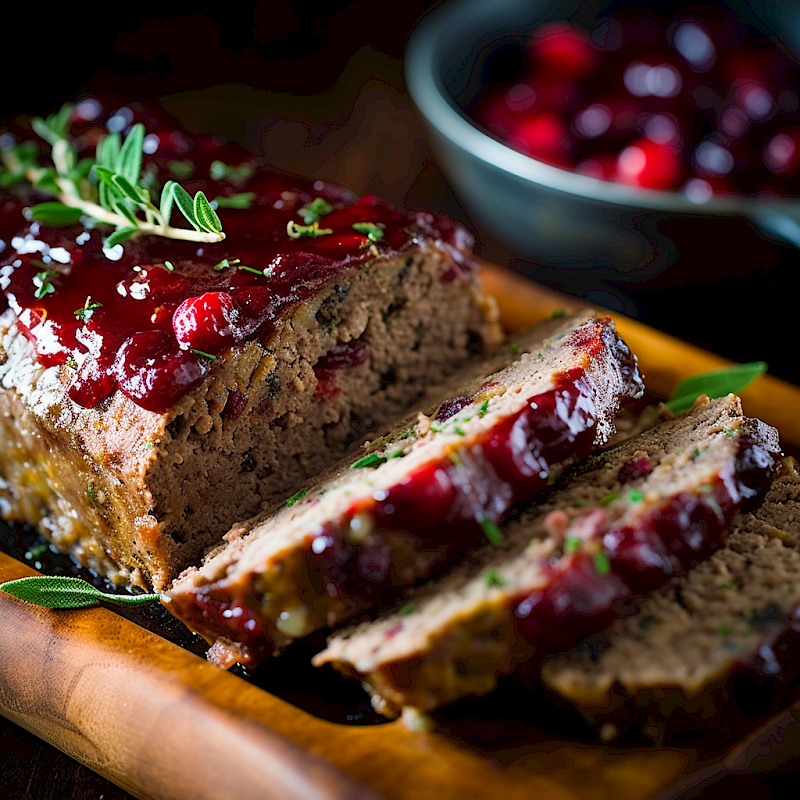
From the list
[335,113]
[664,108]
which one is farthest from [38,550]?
[335,113]

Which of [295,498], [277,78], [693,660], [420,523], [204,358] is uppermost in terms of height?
[204,358]

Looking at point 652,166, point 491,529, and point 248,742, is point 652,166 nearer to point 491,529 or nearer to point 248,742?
point 491,529

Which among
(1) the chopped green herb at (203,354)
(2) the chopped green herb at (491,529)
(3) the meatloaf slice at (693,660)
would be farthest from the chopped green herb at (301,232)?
(3) the meatloaf slice at (693,660)

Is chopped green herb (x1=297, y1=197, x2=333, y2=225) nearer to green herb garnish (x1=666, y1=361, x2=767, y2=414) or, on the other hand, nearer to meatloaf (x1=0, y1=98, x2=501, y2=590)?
meatloaf (x1=0, y1=98, x2=501, y2=590)

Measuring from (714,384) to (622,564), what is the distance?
1.86m

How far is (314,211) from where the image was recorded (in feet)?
15.8

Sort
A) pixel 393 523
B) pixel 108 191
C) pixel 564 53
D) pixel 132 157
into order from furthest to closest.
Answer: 1. pixel 564 53
2. pixel 132 157
3. pixel 108 191
4. pixel 393 523

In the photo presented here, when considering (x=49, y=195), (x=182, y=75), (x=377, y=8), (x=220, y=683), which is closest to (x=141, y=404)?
(x=220, y=683)

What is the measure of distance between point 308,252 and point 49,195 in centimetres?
174

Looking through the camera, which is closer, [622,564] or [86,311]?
[622,564]

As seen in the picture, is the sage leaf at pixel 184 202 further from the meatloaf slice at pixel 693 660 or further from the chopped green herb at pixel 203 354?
the meatloaf slice at pixel 693 660

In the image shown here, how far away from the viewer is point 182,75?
9.27 metres

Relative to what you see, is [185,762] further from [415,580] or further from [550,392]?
[550,392]

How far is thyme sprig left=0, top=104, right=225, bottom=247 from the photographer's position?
14.6 feet
